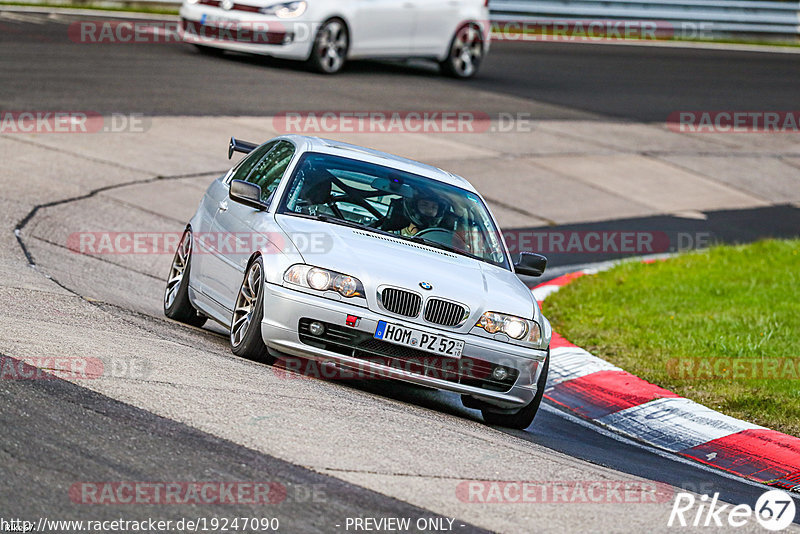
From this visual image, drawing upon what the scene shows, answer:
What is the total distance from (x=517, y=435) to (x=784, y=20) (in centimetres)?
3409

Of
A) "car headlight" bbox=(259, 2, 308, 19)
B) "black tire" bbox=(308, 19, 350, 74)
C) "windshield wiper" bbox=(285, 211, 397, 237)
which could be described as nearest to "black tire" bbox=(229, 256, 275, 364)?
"windshield wiper" bbox=(285, 211, 397, 237)

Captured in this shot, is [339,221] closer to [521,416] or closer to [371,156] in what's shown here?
A: [371,156]

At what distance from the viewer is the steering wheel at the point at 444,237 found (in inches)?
332

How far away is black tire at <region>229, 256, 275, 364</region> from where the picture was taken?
756 centimetres

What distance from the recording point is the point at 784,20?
127 feet

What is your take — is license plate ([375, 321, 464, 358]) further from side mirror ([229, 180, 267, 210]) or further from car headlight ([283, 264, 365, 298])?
side mirror ([229, 180, 267, 210])

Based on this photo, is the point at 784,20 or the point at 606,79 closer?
the point at 606,79

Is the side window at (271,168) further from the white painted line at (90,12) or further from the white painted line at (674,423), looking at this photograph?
the white painted line at (90,12)

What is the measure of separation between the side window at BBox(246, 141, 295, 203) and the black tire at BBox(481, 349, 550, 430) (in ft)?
6.86

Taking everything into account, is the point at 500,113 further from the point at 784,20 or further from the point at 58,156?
the point at 784,20

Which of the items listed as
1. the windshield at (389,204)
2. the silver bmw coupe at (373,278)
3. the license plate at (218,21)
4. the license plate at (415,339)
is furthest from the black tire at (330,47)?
the license plate at (415,339)

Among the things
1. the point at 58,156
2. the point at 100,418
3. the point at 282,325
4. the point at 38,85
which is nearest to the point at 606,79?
the point at 38,85

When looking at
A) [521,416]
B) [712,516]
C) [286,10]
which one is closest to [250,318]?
[521,416]

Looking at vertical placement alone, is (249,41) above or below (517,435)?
above
